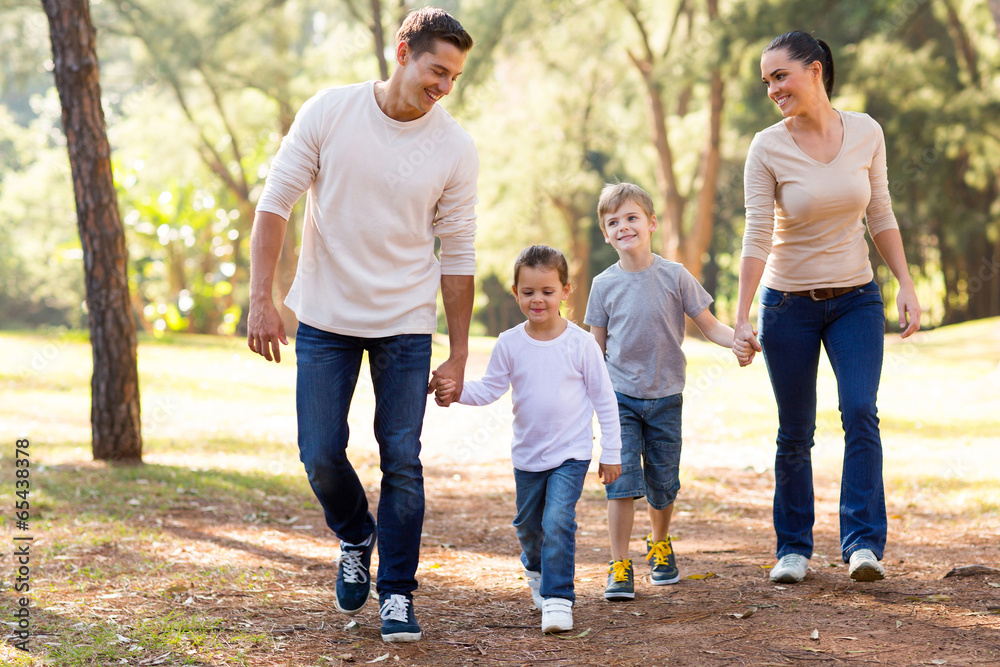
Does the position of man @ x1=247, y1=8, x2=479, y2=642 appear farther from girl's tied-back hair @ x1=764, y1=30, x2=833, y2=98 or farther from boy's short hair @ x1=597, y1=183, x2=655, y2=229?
girl's tied-back hair @ x1=764, y1=30, x2=833, y2=98

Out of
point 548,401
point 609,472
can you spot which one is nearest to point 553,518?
point 609,472

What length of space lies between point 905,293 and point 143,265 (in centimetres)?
2250

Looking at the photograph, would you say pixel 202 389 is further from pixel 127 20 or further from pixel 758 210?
pixel 127 20

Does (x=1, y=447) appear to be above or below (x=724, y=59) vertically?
below

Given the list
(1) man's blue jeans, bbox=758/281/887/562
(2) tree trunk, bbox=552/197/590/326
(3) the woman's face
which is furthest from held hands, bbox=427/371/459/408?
(2) tree trunk, bbox=552/197/590/326

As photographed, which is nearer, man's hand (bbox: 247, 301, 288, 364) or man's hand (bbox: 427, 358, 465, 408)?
man's hand (bbox: 247, 301, 288, 364)

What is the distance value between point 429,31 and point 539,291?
3.43 ft

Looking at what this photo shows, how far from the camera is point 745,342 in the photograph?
12.9ft

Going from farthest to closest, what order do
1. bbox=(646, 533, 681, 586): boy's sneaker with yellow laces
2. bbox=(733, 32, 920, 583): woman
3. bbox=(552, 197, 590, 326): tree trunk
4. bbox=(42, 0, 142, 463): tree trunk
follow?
bbox=(552, 197, 590, 326): tree trunk → bbox=(42, 0, 142, 463): tree trunk → bbox=(646, 533, 681, 586): boy's sneaker with yellow laces → bbox=(733, 32, 920, 583): woman

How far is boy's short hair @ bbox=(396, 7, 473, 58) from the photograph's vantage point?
11.1 feet

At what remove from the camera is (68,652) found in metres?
3.36

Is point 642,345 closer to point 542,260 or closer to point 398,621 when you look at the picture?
point 542,260

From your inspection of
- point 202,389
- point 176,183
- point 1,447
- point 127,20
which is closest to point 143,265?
point 176,183

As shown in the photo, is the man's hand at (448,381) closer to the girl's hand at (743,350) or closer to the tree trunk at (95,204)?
the girl's hand at (743,350)
